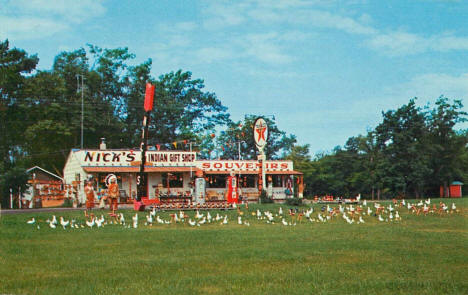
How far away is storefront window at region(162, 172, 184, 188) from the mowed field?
2755 cm

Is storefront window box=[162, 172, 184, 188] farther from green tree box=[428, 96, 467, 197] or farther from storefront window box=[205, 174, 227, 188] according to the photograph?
green tree box=[428, 96, 467, 197]

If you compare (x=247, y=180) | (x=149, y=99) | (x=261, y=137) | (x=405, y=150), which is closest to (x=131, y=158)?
(x=247, y=180)

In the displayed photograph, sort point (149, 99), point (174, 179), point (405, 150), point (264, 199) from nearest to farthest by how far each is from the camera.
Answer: point (149, 99), point (264, 199), point (174, 179), point (405, 150)

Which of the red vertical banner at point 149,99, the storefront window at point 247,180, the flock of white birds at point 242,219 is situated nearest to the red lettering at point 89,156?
the red vertical banner at point 149,99

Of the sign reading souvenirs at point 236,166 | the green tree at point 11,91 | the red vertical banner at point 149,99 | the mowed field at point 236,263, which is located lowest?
the mowed field at point 236,263

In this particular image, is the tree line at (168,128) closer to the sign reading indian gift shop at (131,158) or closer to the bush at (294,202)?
the sign reading indian gift shop at (131,158)

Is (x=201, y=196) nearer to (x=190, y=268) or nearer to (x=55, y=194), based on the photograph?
(x=55, y=194)

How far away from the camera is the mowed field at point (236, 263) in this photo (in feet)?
23.4

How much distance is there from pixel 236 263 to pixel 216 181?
35.5 meters

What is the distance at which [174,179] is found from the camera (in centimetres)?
4250

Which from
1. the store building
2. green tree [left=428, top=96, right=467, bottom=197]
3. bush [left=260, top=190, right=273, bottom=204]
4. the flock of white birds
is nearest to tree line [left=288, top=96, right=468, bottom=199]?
green tree [left=428, top=96, right=467, bottom=197]

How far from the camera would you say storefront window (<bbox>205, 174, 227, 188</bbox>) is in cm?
4406

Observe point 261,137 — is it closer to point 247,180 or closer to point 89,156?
point 247,180

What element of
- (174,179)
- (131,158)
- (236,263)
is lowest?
(236,263)
